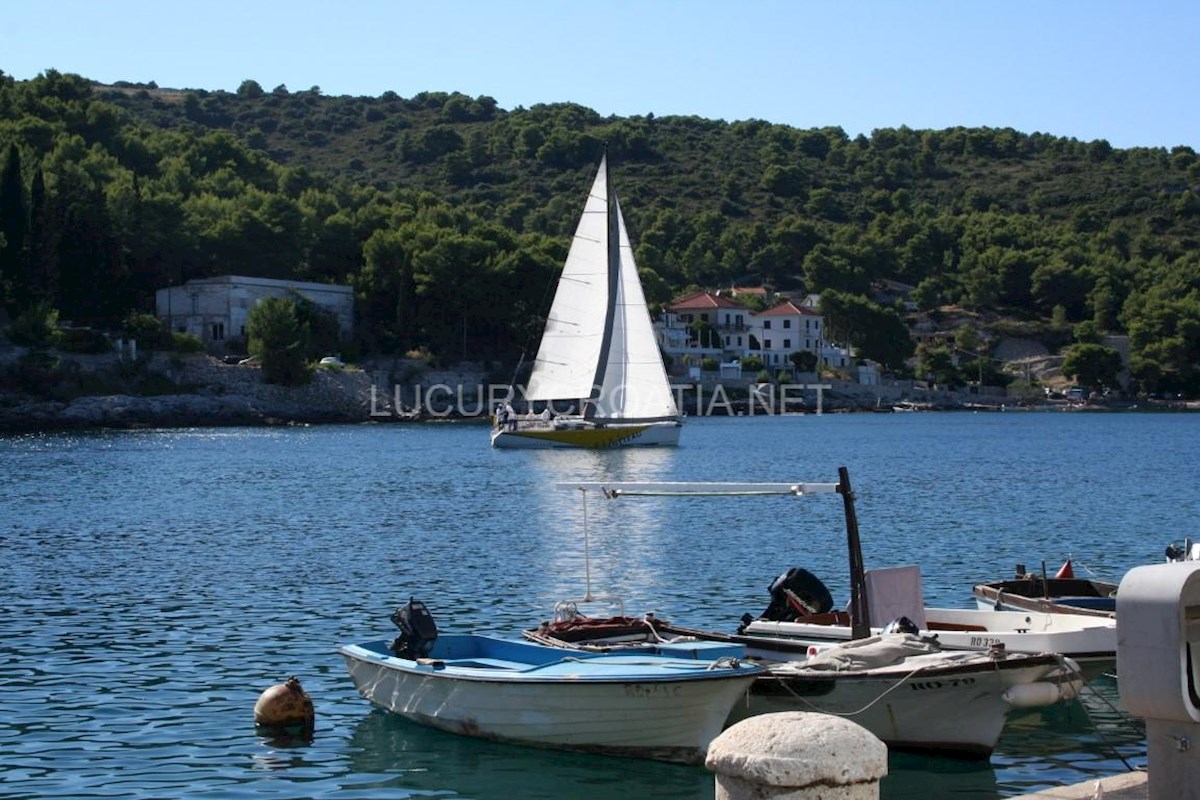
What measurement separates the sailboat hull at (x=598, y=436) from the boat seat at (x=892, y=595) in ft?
182

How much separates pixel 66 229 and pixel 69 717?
294 feet

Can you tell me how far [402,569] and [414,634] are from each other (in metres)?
13.1

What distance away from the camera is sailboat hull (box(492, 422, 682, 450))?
2931 inches

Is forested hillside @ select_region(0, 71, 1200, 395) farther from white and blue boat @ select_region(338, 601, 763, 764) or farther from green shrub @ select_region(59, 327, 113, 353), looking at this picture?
white and blue boat @ select_region(338, 601, 763, 764)

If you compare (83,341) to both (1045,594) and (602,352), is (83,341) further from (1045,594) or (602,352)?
(1045,594)

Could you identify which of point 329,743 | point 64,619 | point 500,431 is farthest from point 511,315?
Answer: point 329,743

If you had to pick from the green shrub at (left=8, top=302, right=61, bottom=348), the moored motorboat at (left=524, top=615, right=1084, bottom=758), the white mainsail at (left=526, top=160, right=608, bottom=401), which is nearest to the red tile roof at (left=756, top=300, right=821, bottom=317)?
the green shrub at (left=8, top=302, right=61, bottom=348)

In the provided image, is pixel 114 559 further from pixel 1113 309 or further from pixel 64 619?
pixel 1113 309

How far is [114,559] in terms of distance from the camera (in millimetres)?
32281

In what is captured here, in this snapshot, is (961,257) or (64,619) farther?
(961,257)

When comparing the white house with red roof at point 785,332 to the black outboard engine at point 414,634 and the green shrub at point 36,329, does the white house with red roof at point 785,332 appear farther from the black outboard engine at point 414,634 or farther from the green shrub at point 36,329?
the black outboard engine at point 414,634

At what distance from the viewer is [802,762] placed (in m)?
7.73

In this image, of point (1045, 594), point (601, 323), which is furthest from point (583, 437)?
point (1045, 594)

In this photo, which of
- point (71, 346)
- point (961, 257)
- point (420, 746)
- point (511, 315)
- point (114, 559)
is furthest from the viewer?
point (961, 257)
